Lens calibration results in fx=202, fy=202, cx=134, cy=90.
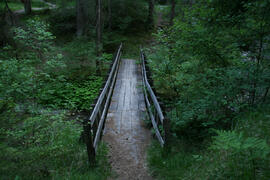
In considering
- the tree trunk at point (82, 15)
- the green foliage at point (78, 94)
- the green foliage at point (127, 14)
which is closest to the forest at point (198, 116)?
the green foliage at point (78, 94)

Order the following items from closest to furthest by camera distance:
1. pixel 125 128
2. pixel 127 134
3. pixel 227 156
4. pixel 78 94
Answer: pixel 227 156, pixel 127 134, pixel 125 128, pixel 78 94

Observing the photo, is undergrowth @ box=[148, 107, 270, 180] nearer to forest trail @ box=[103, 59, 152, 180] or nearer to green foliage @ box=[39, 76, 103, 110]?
forest trail @ box=[103, 59, 152, 180]

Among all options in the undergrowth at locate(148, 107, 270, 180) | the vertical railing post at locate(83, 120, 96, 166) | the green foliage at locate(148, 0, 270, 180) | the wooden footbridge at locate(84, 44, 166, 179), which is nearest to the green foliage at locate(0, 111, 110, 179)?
the vertical railing post at locate(83, 120, 96, 166)

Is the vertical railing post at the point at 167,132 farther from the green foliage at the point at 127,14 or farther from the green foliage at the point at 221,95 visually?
the green foliage at the point at 127,14

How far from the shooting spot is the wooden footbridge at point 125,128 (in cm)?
427

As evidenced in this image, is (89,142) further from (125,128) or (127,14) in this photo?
(127,14)

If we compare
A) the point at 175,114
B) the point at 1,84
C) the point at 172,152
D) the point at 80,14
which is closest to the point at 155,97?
the point at 175,114

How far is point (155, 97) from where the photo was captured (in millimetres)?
5676

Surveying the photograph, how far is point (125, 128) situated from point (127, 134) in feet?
1.24

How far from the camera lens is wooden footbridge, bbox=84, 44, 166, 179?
4.27m

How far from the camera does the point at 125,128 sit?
6180 mm

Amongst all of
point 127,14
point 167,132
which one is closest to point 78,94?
point 167,132

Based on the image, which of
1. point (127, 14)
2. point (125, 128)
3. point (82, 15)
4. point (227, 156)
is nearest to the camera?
point (227, 156)

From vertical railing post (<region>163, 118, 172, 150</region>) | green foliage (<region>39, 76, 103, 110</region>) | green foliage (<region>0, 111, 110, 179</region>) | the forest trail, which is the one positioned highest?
vertical railing post (<region>163, 118, 172, 150</region>)
